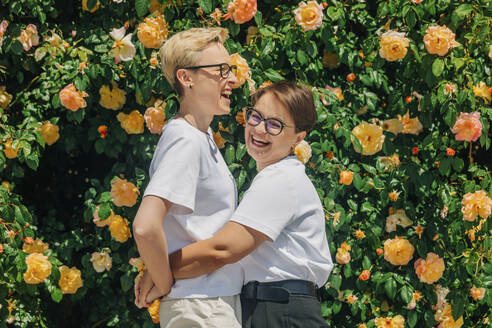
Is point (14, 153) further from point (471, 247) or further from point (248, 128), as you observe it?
point (471, 247)

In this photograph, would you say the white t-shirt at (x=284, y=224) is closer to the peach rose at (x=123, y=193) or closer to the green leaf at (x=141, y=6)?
the peach rose at (x=123, y=193)

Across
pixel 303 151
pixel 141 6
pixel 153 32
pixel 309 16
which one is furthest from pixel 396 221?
pixel 141 6

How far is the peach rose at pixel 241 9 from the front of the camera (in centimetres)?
269

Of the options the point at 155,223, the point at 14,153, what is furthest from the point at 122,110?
the point at 155,223

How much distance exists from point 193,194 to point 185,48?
1.76 ft

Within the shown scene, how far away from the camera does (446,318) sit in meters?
3.04

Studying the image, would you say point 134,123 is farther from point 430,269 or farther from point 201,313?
point 430,269

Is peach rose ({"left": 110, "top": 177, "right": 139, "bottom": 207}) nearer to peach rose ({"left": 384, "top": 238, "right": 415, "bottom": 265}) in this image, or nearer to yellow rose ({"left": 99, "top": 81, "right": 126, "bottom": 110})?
yellow rose ({"left": 99, "top": 81, "right": 126, "bottom": 110})

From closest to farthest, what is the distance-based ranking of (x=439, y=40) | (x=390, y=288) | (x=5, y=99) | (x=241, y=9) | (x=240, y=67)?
(x=240, y=67) < (x=241, y=9) < (x=439, y=40) < (x=390, y=288) < (x=5, y=99)

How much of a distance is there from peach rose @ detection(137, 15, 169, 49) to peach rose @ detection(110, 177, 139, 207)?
64 centimetres

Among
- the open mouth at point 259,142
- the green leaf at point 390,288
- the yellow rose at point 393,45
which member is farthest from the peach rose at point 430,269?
the open mouth at point 259,142

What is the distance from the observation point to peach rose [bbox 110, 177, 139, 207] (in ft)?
9.09

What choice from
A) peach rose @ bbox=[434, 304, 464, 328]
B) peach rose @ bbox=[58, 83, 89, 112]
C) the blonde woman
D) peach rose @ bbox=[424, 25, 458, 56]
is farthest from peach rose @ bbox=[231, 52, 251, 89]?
peach rose @ bbox=[434, 304, 464, 328]

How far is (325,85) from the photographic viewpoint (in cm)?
313
